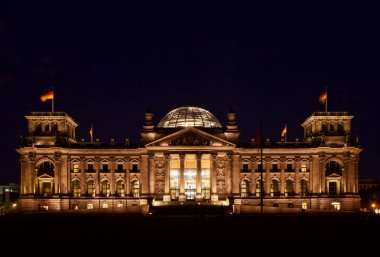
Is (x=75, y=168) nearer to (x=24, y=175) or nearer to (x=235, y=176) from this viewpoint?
(x=24, y=175)

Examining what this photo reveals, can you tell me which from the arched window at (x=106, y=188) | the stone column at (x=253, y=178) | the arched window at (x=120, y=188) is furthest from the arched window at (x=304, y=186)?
the arched window at (x=106, y=188)

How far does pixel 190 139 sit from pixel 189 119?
11.3 meters

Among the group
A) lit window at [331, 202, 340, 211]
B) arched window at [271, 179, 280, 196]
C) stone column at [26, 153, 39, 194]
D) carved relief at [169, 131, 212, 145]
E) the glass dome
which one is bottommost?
lit window at [331, 202, 340, 211]

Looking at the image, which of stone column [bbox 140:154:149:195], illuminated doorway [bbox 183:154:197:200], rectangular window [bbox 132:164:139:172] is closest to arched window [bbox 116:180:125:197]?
rectangular window [bbox 132:164:139:172]

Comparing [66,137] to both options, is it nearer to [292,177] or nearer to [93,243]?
[292,177]

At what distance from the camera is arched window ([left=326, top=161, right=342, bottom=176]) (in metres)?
122

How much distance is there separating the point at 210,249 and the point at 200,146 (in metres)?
79.8

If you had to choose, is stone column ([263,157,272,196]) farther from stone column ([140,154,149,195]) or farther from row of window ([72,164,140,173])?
row of window ([72,164,140,173])

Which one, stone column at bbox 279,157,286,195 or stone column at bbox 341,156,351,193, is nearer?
stone column at bbox 341,156,351,193

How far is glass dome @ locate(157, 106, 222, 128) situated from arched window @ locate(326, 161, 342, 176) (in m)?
26.4

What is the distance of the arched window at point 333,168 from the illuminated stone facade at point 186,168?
21 centimetres

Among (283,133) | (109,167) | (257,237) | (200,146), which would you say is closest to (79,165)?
(109,167)

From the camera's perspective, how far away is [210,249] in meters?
39.1

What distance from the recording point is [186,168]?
121 m
